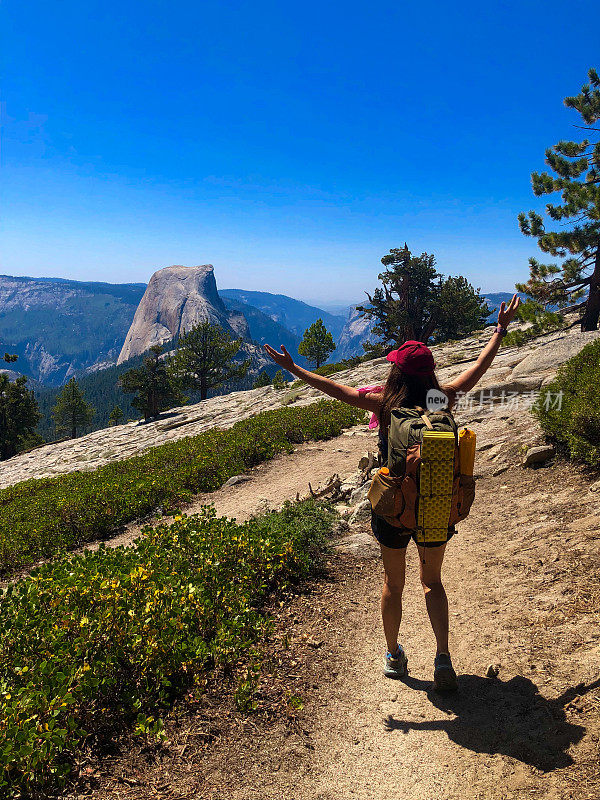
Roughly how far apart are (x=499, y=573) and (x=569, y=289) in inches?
579

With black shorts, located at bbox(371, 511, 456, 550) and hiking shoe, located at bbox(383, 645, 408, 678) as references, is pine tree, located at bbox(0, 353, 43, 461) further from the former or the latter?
black shorts, located at bbox(371, 511, 456, 550)

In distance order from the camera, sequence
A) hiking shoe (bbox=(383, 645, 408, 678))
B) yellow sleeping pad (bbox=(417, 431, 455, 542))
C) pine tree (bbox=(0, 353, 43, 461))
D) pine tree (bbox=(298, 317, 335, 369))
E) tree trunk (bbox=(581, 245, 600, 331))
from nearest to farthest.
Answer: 1. yellow sleeping pad (bbox=(417, 431, 455, 542))
2. hiking shoe (bbox=(383, 645, 408, 678))
3. tree trunk (bbox=(581, 245, 600, 331))
4. pine tree (bbox=(0, 353, 43, 461))
5. pine tree (bbox=(298, 317, 335, 369))

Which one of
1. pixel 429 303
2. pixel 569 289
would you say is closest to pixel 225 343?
pixel 429 303

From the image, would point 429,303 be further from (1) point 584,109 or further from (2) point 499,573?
(2) point 499,573

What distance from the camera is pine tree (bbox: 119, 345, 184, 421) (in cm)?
4497

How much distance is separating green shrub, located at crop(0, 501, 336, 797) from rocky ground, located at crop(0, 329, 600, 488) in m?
9.65

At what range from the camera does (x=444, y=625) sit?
3744mm

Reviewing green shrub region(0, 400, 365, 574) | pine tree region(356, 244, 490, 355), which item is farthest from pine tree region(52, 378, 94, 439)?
green shrub region(0, 400, 365, 574)

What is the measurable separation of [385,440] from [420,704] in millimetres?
2198

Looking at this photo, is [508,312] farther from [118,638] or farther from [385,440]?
[118,638]

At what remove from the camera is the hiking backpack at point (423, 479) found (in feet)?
10.6

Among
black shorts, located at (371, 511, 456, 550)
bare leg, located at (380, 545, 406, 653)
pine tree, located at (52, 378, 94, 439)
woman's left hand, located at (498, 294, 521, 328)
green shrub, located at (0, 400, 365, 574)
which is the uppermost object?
woman's left hand, located at (498, 294, 521, 328)

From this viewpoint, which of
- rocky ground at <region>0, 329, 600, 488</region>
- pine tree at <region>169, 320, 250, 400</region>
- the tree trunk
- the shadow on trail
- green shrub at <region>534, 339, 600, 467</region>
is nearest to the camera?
the shadow on trail

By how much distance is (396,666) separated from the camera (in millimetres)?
4066
